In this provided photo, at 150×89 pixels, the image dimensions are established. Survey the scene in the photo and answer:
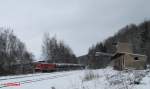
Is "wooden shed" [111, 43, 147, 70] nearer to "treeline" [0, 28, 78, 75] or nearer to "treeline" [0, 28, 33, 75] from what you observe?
"treeline" [0, 28, 78, 75]

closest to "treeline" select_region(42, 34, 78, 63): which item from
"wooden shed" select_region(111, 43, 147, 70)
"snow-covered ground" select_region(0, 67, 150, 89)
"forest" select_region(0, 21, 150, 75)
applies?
"forest" select_region(0, 21, 150, 75)

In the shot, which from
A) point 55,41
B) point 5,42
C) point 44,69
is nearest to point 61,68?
point 44,69

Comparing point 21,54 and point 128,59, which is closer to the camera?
A: point 128,59

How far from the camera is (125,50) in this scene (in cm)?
4791

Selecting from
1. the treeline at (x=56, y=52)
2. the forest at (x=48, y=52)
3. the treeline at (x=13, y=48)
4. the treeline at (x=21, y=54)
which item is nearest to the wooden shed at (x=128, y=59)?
the forest at (x=48, y=52)

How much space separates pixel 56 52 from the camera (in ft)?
352

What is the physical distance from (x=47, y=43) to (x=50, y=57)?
7.11m

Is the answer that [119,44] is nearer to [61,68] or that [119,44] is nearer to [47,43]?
[61,68]

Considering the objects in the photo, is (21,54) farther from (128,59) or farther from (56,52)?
(128,59)

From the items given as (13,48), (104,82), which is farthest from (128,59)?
(13,48)

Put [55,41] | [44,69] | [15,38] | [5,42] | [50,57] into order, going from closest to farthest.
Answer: [44,69] < [5,42] < [15,38] < [50,57] < [55,41]

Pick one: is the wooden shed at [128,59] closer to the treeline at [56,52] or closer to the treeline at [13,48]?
the treeline at [13,48]

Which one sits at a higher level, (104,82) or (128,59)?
(128,59)

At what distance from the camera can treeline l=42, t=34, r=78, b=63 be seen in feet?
337
